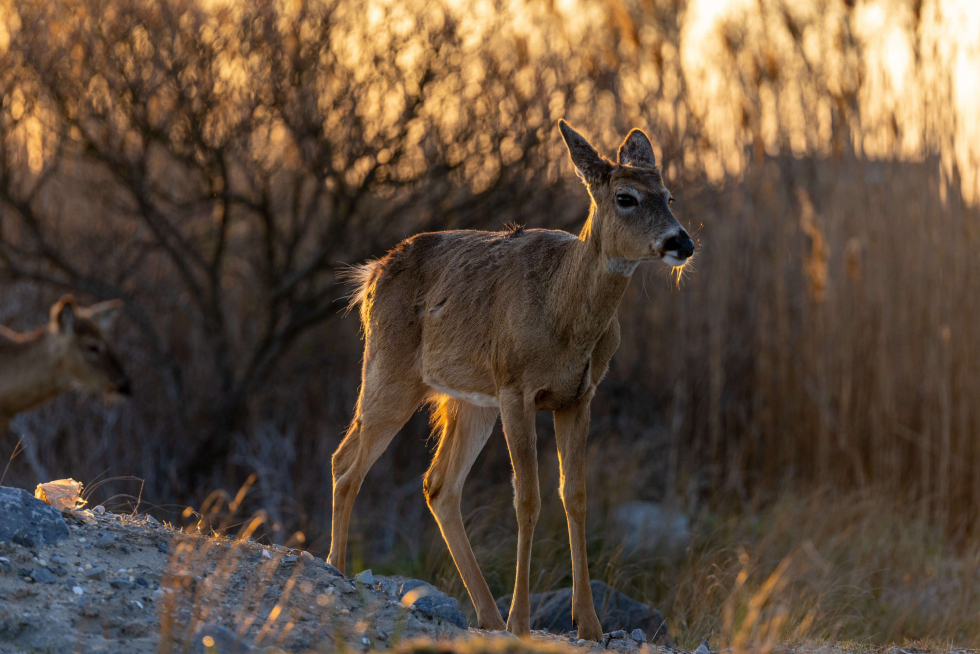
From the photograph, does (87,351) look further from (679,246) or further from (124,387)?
(679,246)

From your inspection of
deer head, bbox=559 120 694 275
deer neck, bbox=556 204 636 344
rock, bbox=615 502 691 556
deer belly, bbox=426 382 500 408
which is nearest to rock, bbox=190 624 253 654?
deer belly, bbox=426 382 500 408

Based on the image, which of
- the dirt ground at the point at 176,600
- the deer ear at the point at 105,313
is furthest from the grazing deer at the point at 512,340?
the deer ear at the point at 105,313

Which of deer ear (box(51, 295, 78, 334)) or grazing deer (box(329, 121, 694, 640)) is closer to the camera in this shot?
grazing deer (box(329, 121, 694, 640))

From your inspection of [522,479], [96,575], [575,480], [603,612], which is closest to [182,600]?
[96,575]

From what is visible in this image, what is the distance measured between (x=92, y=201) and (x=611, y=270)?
802 centimetres

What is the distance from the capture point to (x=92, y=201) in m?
10.8

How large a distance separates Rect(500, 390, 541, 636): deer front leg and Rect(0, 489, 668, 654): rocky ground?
0.63ft

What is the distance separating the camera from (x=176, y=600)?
3.65 meters

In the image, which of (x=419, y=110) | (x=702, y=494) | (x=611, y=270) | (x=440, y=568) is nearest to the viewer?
(x=611, y=270)

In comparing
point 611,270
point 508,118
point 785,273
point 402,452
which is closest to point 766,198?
point 785,273

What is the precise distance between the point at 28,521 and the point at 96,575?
1.57ft

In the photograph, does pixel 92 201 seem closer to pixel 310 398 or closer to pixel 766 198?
pixel 310 398

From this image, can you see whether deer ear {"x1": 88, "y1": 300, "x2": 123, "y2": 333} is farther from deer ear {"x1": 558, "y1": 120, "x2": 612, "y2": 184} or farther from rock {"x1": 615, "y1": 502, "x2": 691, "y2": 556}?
deer ear {"x1": 558, "y1": 120, "x2": 612, "y2": 184}

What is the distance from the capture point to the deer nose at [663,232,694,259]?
4.28 metres
